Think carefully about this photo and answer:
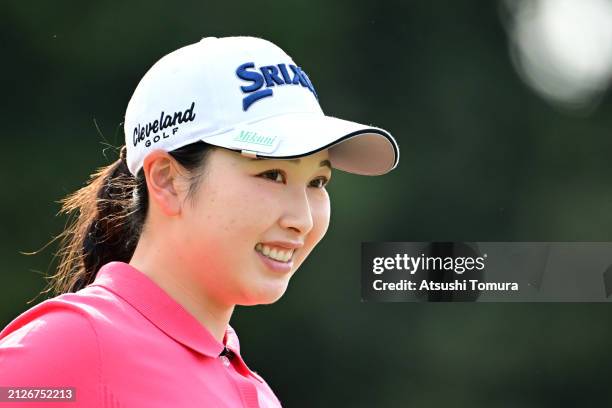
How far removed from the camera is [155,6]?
682cm

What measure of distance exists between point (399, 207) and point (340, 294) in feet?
1.89

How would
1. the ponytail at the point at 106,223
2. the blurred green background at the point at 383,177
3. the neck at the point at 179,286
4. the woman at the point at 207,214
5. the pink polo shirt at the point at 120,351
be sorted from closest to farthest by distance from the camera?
the pink polo shirt at the point at 120,351 → the woman at the point at 207,214 → the neck at the point at 179,286 → the ponytail at the point at 106,223 → the blurred green background at the point at 383,177

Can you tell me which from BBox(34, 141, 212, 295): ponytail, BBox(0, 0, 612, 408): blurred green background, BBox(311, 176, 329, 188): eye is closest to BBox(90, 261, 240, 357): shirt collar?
BBox(34, 141, 212, 295): ponytail

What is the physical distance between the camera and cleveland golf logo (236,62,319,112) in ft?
5.47

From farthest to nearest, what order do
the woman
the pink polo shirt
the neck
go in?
1. the neck
2. the woman
3. the pink polo shirt

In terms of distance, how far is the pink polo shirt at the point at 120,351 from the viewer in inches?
55.8

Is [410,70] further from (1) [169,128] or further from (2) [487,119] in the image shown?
(1) [169,128]

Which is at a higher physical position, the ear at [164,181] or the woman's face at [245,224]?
the ear at [164,181]

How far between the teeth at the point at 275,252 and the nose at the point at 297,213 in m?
0.03

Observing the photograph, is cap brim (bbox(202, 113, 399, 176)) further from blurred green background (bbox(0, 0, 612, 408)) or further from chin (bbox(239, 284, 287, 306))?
blurred green background (bbox(0, 0, 612, 408))

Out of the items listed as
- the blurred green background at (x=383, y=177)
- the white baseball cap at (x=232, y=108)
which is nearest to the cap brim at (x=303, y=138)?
the white baseball cap at (x=232, y=108)

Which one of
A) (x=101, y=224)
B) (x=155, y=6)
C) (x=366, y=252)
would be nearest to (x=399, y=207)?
(x=155, y=6)

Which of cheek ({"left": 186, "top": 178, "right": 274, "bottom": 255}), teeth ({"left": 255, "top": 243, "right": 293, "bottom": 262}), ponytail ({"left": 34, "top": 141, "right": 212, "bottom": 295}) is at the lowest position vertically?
teeth ({"left": 255, "top": 243, "right": 293, "bottom": 262})

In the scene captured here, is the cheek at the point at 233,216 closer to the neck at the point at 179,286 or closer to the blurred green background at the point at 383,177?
the neck at the point at 179,286
